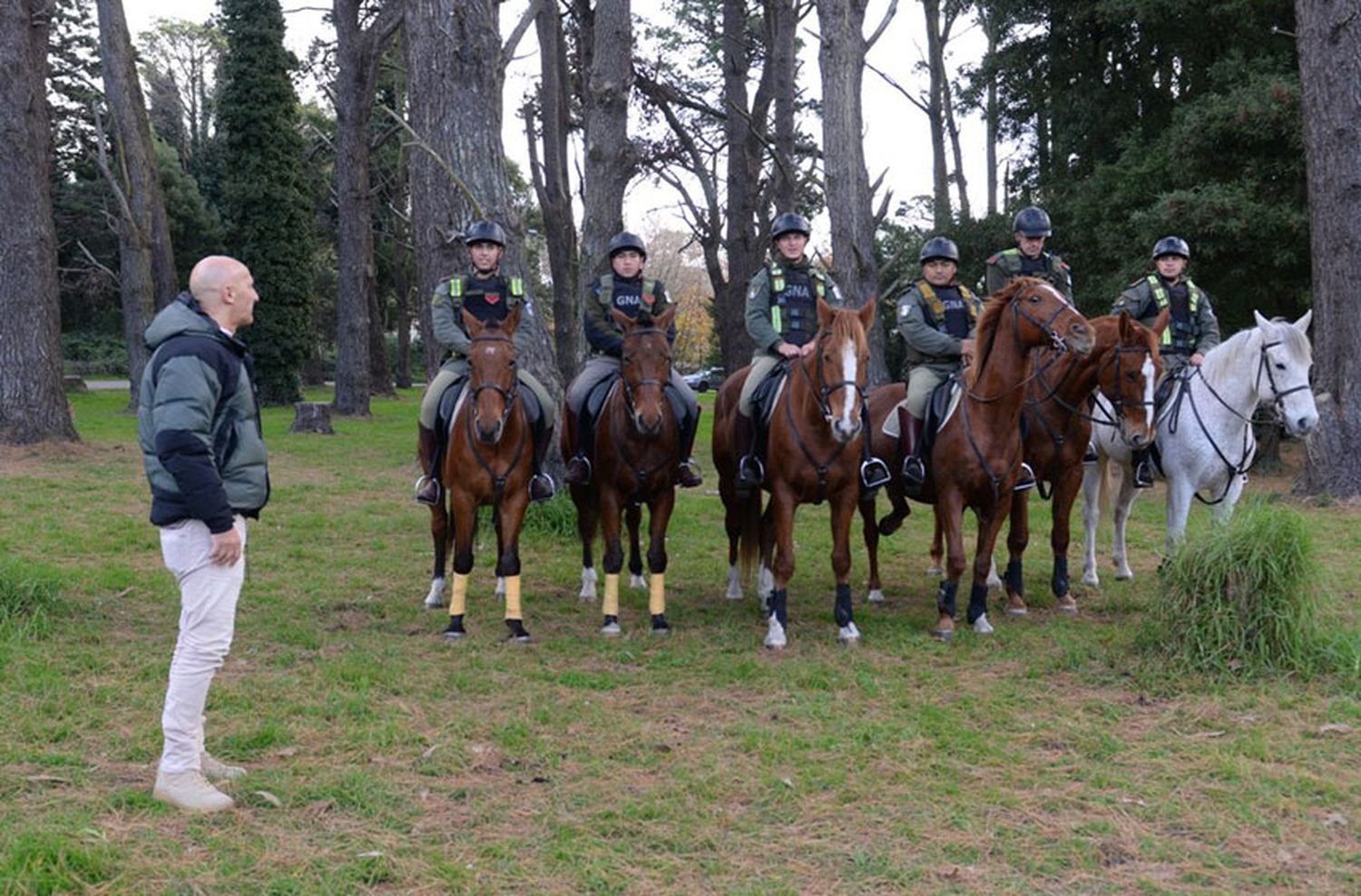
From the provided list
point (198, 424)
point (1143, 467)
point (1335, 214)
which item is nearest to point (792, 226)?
point (1143, 467)

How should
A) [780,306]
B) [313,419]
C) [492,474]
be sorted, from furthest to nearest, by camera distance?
[313,419], [780,306], [492,474]

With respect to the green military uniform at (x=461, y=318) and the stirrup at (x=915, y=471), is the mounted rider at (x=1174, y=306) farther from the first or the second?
the green military uniform at (x=461, y=318)

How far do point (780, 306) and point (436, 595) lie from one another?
351 centimetres

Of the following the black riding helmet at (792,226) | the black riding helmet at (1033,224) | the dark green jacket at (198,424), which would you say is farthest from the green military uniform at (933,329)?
the dark green jacket at (198,424)

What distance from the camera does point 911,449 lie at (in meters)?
8.24

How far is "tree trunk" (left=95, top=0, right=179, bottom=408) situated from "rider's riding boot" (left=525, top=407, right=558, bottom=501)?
56.8ft

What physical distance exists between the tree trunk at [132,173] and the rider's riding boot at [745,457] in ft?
58.3

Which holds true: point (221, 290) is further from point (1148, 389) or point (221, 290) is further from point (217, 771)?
point (1148, 389)

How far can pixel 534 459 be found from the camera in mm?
7809

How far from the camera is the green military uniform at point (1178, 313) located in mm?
9539

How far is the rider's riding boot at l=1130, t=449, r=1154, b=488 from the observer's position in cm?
885

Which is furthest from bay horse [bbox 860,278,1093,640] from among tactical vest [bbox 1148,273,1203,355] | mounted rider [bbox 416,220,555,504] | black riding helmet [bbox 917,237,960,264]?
mounted rider [bbox 416,220,555,504]

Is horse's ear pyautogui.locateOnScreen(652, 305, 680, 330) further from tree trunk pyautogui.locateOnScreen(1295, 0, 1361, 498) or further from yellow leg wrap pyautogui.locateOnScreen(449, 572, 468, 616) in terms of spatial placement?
tree trunk pyautogui.locateOnScreen(1295, 0, 1361, 498)

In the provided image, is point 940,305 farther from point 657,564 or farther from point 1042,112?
point 1042,112
